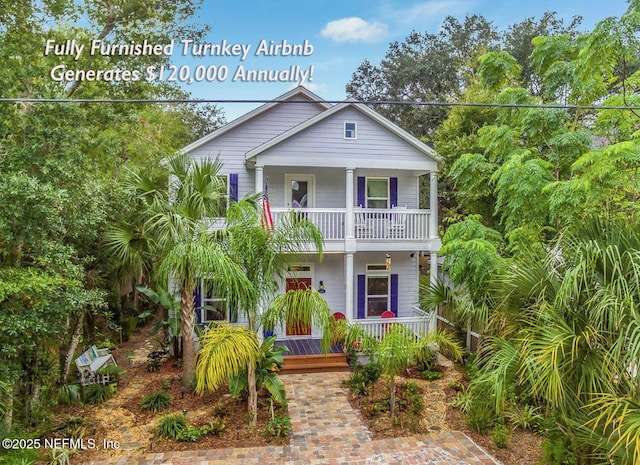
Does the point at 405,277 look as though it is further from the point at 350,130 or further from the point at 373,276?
the point at 350,130

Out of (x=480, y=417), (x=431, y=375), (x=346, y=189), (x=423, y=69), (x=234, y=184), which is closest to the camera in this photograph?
(x=480, y=417)

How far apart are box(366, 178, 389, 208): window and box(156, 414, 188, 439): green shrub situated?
26.9 feet

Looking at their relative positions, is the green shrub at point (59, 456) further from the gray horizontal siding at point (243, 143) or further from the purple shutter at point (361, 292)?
the purple shutter at point (361, 292)

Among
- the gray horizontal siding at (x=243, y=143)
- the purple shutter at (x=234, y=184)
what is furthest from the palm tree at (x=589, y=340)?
the purple shutter at (x=234, y=184)

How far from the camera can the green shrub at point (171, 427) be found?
6441 millimetres

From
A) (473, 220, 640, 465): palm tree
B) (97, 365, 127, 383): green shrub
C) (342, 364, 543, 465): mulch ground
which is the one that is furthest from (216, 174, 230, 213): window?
(473, 220, 640, 465): palm tree

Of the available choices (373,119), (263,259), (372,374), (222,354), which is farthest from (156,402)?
(373,119)

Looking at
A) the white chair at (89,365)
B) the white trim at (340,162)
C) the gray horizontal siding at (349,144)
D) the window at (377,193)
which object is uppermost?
the gray horizontal siding at (349,144)

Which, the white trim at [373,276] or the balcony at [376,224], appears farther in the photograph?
the white trim at [373,276]

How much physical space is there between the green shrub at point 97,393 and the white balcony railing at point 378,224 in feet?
20.7

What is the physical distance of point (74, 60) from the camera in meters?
10.1

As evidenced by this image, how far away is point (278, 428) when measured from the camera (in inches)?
260

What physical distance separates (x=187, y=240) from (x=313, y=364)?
16.8 ft

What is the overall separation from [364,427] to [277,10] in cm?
849
